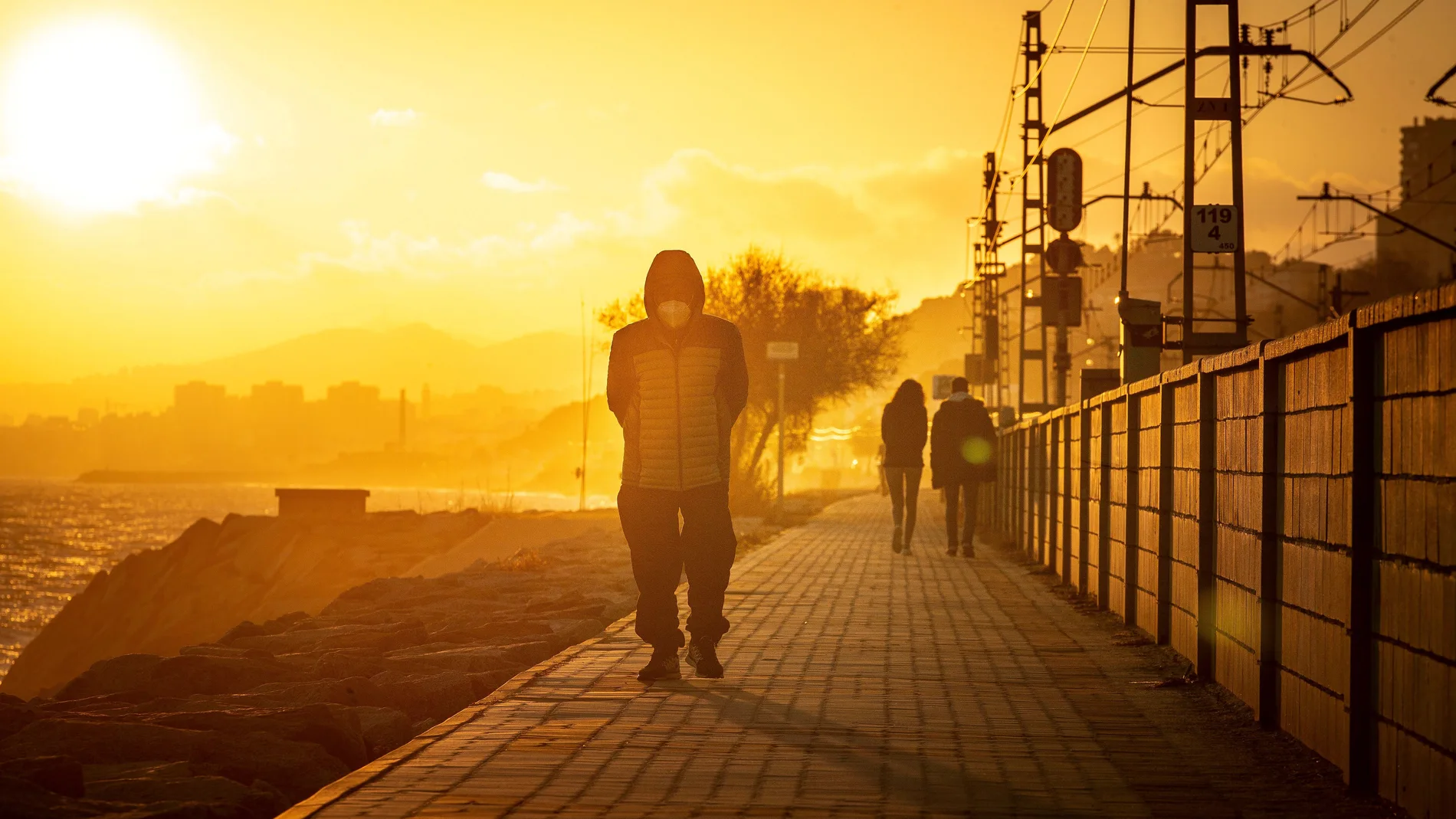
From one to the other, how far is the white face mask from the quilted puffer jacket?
0.10ft

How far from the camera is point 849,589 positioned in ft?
43.0

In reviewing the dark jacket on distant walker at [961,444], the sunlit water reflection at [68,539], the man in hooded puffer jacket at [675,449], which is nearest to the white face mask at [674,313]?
the man in hooded puffer jacket at [675,449]

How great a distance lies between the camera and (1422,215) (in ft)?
577

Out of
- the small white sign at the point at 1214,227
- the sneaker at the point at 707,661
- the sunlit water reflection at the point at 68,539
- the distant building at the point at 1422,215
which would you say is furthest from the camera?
the distant building at the point at 1422,215

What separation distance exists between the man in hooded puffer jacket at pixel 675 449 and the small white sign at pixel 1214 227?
1256cm

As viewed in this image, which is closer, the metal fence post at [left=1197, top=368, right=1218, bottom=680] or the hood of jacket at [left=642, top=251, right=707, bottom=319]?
the metal fence post at [left=1197, top=368, right=1218, bottom=680]

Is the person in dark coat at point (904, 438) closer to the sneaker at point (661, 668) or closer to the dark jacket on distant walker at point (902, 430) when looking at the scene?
the dark jacket on distant walker at point (902, 430)

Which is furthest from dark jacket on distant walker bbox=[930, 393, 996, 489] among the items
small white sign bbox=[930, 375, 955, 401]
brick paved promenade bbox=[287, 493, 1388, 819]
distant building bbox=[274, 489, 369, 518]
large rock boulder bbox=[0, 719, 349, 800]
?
small white sign bbox=[930, 375, 955, 401]

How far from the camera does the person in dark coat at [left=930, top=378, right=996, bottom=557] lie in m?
17.6

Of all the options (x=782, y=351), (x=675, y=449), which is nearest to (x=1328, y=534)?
(x=675, y=449)

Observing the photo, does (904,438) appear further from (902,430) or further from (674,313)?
(674,313)

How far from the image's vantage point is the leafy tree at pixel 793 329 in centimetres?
4181

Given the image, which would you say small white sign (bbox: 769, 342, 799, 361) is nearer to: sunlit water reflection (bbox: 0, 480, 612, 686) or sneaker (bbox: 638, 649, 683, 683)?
sunlit water reflection (bbox: 0, 480, 612, 686)

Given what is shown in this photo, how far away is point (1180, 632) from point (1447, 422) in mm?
4097
